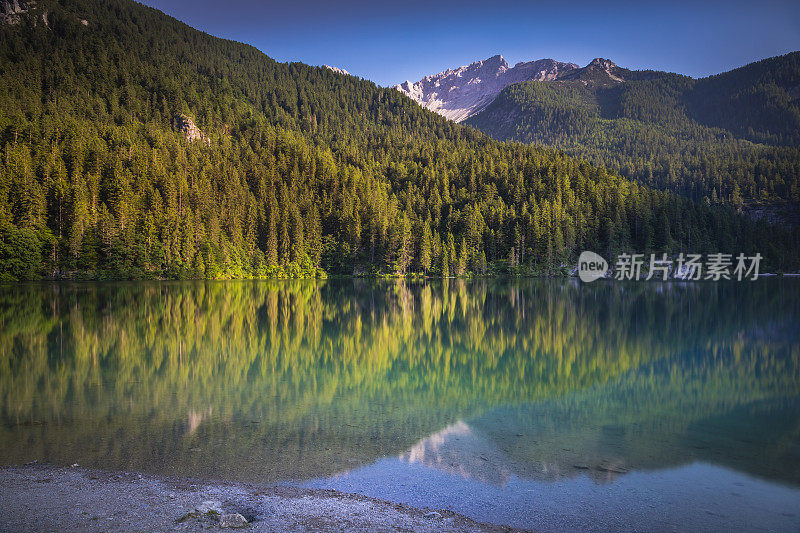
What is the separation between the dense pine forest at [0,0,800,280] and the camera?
9012 cm

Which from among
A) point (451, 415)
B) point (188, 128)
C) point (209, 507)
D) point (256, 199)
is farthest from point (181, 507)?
point (188, 128)

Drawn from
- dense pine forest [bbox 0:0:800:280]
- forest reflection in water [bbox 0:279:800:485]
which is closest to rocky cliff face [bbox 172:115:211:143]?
dense pine forest [bbox 0:0:800:280]

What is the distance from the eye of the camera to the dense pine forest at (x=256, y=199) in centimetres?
9012

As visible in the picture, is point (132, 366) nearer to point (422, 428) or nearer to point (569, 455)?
point (422, 428)

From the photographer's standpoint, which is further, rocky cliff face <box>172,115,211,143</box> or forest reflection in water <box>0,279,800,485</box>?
rocky cliff face <box>172,115,211,143</box>

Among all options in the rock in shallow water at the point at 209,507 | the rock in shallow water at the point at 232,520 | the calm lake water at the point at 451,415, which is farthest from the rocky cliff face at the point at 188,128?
the rock in shallow water at the point at 232,520

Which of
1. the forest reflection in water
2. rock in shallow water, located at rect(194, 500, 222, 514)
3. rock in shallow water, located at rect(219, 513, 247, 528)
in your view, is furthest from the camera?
the forest reflection in water

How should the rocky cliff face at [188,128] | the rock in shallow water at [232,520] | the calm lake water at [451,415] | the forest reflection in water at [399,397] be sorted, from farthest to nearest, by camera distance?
the rocky cliff face at [188,128], the forest reflection in water at [399,397], the calm lake water at [451,415], the rock in shallow water at [232,520]

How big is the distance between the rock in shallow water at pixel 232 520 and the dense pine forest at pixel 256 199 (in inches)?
3488

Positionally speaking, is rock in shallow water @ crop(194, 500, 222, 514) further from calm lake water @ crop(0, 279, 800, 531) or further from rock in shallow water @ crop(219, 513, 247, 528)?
calm lake water @ crop(0, 279, 800, 531)

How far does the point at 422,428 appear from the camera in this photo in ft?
41.2

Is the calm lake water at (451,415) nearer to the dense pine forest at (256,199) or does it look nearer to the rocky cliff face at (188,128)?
the dense pine forest at (256,199)

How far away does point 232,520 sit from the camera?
6828 mm

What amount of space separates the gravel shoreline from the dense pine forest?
281ft
